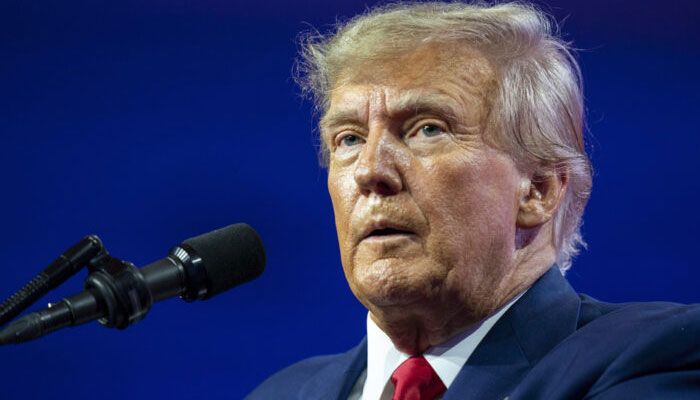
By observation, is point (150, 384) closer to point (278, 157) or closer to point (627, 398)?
point (278, 157)

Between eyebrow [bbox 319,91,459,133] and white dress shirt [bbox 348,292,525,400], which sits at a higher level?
eyebrow [bbox 319,91,459,133]

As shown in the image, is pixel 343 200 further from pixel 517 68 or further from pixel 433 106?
pixel 517 68

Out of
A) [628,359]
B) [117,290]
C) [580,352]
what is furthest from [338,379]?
[117,290]

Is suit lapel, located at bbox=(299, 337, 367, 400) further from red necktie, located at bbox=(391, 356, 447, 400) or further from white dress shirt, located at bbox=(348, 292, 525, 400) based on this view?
red necktie, located at bbox=(391, 356, 447, 400)

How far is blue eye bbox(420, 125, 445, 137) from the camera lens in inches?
80.1

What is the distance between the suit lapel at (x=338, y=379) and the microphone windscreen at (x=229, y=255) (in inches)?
25.8

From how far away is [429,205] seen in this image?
1.93m

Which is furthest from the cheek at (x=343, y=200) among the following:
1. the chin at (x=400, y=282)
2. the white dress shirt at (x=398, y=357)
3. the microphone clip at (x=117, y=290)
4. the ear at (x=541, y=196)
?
the microphone clip at (x=117, y=290)

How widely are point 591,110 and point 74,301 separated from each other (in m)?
1.95

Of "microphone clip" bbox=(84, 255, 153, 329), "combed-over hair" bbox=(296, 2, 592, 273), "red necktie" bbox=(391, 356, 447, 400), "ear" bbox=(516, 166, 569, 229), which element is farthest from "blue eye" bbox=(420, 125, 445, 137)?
"microphone clip" bbox=(84, 255, 153, 329)

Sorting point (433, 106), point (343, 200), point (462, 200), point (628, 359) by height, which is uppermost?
point (433, 106)

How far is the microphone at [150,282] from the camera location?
132 centimetres

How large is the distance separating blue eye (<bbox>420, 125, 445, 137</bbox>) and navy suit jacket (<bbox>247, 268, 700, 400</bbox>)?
0.43m

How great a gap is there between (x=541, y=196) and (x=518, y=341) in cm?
39
